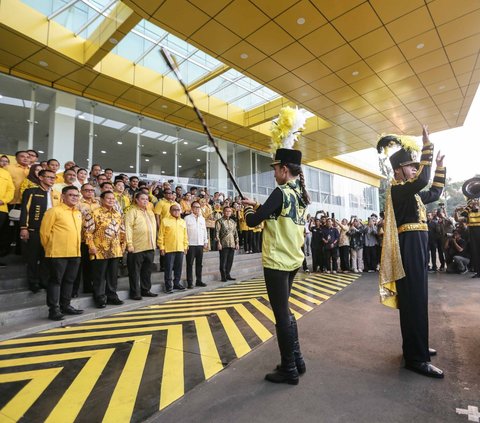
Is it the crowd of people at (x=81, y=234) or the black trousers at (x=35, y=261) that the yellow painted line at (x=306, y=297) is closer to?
the crowd of people at (x=81, y=234)

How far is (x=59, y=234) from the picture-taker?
167 inches

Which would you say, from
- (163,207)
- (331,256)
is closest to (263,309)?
(163,207)

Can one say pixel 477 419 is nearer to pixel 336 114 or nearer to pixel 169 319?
pixel 169 319

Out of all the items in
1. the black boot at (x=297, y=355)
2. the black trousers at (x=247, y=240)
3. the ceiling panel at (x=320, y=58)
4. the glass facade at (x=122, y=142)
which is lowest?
the black boot at (x=297, y=355)

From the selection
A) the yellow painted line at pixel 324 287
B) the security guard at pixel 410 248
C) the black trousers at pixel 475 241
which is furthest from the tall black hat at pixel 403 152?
the black trousers at pixel 475 241

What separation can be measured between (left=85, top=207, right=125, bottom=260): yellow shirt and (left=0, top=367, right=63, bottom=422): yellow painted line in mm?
2277

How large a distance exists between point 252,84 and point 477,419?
11.9 metres

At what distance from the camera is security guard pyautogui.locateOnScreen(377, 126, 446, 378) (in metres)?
2.61

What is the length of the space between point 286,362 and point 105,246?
3.66 metres

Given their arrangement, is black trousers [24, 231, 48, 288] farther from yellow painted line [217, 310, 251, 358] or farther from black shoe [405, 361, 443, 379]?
black shoe [405, 361, 443, 379]

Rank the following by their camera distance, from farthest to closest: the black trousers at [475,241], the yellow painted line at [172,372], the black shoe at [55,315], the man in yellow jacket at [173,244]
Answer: the black trousers at [475,241] → the man in yellow jacket at [173,244] → the black shoe at [55,315] → the yellow painted line at [172,372]

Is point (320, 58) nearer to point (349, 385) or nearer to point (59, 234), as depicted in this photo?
point (59, 234)

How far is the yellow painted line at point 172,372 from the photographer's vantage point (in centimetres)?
226

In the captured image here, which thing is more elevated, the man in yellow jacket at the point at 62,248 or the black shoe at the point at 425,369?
the man in yellow jacket at the point at 62,248
